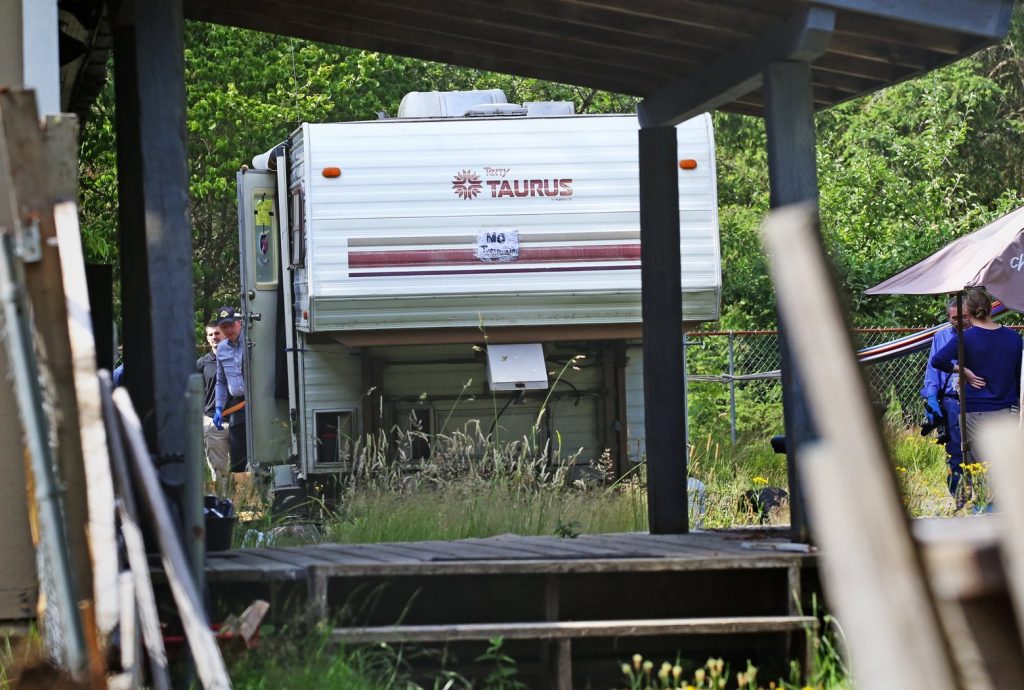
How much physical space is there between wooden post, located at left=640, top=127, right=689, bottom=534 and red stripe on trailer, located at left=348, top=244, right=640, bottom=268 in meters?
4.23

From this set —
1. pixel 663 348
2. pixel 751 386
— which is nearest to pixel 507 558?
pixel 663 348

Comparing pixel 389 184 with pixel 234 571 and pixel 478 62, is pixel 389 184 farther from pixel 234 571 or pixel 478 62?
pixel 234 571

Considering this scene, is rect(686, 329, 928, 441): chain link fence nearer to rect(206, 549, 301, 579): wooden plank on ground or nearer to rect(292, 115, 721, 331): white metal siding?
rect(292, 115, 721, 331): white metal siding

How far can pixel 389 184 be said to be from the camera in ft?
35.4

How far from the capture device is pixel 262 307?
39.6 feet

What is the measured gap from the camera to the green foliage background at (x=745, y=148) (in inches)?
714

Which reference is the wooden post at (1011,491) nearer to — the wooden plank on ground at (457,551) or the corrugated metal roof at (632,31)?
the wooden plank on ground at (457,551)

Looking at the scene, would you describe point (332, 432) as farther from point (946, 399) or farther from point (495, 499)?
point (946, 399)

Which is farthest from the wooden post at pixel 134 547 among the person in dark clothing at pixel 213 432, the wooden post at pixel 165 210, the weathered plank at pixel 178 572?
the person in dark clothing at pixel 213 432

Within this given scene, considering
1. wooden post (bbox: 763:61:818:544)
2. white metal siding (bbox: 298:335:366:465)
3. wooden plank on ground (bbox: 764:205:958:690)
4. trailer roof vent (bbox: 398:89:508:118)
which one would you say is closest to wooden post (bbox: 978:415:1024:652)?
wooden plank on ground (bbox: 764:205:958:690)

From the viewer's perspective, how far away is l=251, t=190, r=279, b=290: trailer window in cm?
1197

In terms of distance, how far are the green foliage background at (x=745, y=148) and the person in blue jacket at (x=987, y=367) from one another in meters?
7.53

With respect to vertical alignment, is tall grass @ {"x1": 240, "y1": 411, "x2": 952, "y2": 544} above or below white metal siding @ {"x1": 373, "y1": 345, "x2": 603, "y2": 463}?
below

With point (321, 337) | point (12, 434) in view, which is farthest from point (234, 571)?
point (321, 337)
